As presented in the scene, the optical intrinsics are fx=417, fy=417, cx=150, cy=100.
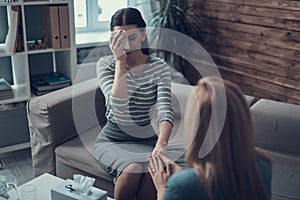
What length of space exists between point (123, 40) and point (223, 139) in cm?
104

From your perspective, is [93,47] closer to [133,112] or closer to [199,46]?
[199,46]

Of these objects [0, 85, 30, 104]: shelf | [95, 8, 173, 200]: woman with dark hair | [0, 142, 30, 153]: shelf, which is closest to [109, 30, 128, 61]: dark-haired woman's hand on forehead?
[95, 8, 173, 200]: woman with dark hair

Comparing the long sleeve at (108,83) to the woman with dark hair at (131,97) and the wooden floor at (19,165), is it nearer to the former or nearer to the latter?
the woman with dark hair at (131,97)

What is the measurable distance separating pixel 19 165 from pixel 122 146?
1.14m

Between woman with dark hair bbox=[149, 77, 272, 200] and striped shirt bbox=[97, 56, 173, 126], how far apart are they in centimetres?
88

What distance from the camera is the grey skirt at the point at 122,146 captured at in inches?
75.4

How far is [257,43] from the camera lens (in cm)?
320

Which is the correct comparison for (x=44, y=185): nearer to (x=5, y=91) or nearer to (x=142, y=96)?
(x=142, y=96)

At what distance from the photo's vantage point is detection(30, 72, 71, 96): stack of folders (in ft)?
9.34

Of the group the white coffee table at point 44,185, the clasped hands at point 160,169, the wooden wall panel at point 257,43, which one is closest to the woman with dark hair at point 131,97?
the clasped hands at point 160,169

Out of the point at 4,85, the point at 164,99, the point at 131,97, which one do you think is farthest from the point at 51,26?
the point at 164,99

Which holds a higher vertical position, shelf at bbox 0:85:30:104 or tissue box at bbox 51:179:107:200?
shelf at bbox 0:85:30:104

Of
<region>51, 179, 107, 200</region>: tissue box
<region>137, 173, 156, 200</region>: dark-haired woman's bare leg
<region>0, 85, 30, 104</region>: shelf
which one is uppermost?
<region>0, 85, 30, 104</region>: shelf

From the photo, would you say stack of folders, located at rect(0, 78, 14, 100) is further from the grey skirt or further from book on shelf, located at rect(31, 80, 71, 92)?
the grey skirt
